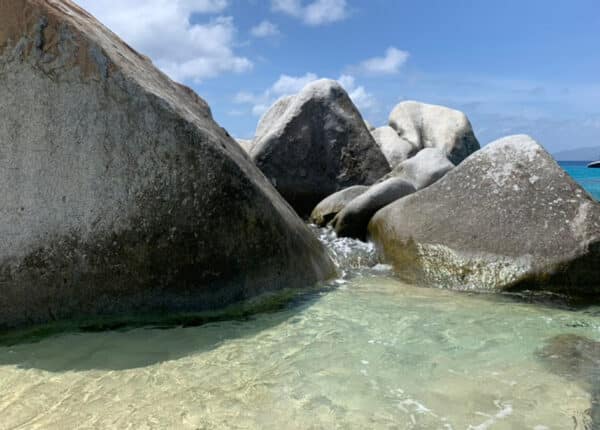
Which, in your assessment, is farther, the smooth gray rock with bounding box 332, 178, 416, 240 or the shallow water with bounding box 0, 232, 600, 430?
the smooth gray rock with bounding box 332, 178, 416, 240

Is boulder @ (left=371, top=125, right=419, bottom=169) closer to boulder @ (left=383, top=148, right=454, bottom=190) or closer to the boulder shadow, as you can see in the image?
boulder @ (left=383, top=148, right=454, bottom=190)

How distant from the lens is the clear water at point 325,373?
274 cm

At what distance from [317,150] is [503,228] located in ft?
20.4

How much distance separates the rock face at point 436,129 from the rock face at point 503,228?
1462 cm

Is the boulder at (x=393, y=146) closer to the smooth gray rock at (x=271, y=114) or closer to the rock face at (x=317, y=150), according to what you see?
the smooth gray rock at (x=271, y=114)

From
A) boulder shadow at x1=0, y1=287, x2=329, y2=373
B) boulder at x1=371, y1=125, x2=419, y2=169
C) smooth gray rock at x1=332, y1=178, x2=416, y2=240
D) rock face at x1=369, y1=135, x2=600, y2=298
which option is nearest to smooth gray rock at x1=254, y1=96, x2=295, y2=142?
boulder at x1=371, y1=125, x2=419, y2=169

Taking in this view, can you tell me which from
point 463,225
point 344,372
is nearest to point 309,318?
point 344,372

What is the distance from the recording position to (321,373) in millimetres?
3297

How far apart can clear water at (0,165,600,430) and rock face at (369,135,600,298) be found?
758mm

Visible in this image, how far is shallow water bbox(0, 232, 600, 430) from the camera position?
274 cm

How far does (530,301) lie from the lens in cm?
515

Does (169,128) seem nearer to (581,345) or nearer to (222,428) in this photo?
(222,428)

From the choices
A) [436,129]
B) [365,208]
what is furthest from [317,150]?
[436,129]

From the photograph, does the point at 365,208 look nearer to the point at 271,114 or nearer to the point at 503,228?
the point at 503,228
